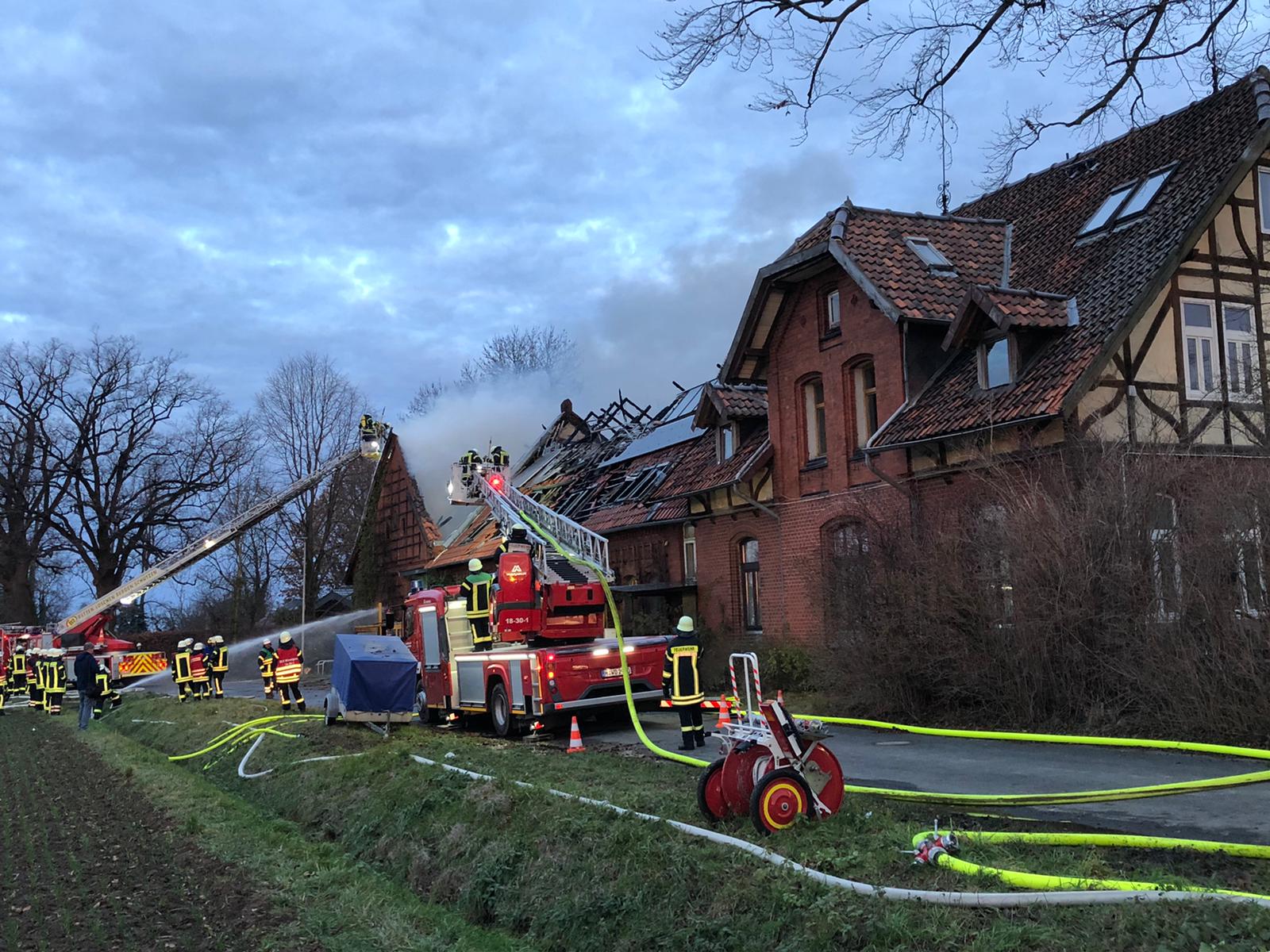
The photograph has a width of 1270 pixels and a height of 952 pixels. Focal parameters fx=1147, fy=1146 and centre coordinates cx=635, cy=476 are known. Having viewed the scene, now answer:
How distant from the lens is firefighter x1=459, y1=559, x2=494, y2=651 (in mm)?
16922

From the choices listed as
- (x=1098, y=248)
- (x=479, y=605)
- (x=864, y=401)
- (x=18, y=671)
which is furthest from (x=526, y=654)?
(x=18, y=671)

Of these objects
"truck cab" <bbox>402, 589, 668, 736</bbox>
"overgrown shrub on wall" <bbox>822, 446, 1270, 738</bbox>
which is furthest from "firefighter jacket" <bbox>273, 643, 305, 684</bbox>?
"overgrown shrub on wall" <bbox>822, 446, 1270, 738</bbox>

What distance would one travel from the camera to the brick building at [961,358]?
55.0 ft

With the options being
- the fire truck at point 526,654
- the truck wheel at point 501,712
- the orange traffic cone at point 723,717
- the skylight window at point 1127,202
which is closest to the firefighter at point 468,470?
the fire truck at point 526,654

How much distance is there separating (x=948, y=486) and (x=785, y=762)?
11.5 m

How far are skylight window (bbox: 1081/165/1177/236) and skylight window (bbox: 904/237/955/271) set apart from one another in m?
2.39

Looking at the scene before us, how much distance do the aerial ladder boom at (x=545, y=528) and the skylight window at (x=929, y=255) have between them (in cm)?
789

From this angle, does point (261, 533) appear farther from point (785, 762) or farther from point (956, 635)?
point (785, 762)

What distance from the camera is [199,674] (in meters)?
26.5

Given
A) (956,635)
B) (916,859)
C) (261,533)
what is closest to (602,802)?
(916,859)

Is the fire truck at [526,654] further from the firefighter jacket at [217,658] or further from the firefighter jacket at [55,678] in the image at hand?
the firefighter jacket at [55,678]

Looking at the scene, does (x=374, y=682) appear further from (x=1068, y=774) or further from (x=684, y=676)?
(x=1068, y=774)

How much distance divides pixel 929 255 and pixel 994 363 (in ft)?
13.1

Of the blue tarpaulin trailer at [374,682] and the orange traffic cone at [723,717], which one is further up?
the orange traffic cone at [723,717]
